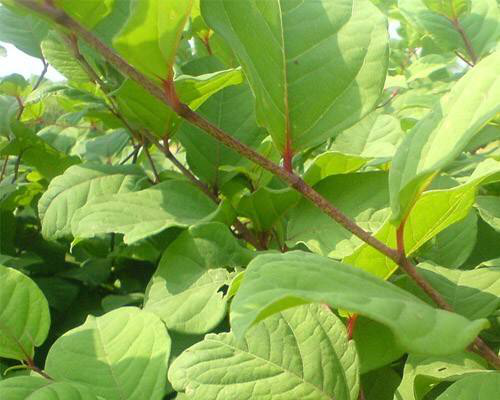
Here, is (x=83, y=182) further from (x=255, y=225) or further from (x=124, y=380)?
(x=124, y=380)

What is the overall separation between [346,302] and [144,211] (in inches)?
25.6

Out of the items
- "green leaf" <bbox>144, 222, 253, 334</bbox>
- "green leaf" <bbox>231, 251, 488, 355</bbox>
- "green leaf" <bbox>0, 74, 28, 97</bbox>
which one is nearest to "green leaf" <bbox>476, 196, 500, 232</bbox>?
"green leaf" <bbox>144, 222, 253, 334</bbox>

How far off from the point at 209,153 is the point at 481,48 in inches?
35.0

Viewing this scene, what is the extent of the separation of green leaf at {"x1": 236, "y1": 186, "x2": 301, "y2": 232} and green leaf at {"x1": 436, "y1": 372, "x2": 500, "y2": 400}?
447 millimetres

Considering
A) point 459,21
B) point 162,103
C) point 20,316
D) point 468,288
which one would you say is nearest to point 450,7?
point 459,21

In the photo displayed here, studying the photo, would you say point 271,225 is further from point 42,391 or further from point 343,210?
point 42,391

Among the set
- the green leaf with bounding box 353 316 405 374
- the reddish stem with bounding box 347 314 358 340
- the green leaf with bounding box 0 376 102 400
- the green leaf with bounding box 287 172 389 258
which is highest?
the green leaf with bounding box 287 172 389 258

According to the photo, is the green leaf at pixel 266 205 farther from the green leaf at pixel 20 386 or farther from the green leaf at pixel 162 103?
the green leaf at pixel 20 386

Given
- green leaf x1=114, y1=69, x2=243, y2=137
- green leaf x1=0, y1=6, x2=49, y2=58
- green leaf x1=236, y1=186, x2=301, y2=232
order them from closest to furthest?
1. green leaf x1=114, y1=69, x2=243, y2=137
2. green leaf x1=236, y1=186, x2=301, y2=232
3. green leaf x1=0, y1=6, x2=49, y2=58

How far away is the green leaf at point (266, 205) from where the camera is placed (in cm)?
105

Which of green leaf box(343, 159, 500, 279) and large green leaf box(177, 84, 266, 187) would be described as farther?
large green leaf box(177, 84, 266, 187)

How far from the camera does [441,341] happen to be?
1.49 ft

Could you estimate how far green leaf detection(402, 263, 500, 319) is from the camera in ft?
2.65

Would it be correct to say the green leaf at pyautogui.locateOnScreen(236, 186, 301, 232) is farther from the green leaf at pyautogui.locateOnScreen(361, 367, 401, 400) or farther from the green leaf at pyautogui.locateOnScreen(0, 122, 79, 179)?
the green leaf at pyautogui.locateOnScreen(0, 122, 79, 179)
